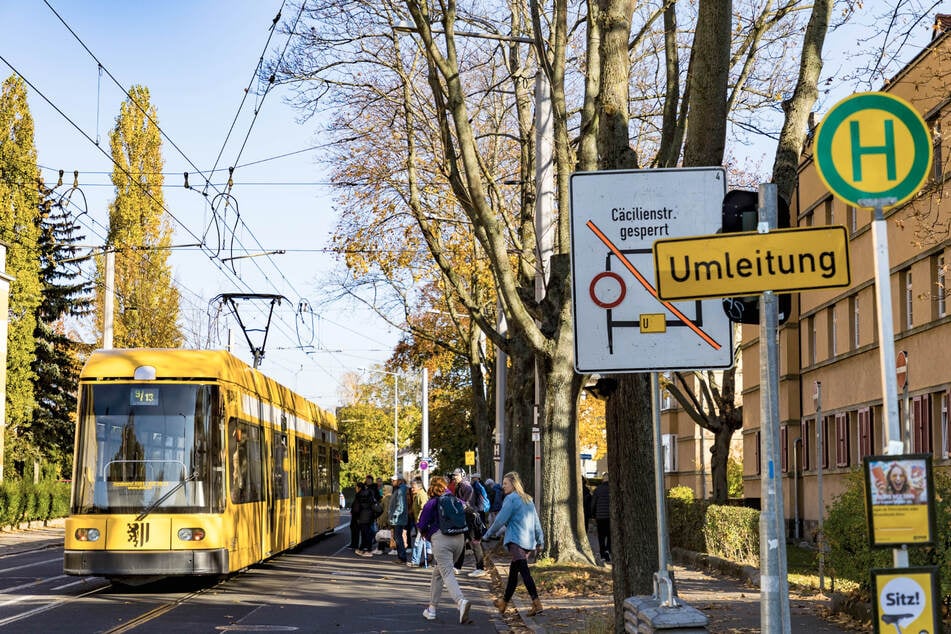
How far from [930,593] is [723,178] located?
401cm

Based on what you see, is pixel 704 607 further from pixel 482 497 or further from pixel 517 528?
pixel 482 497

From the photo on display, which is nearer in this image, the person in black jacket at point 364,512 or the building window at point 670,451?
the person in black jacket at point 364,512

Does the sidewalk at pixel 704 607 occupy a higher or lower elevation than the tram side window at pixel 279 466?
lower

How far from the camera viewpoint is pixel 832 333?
124ft

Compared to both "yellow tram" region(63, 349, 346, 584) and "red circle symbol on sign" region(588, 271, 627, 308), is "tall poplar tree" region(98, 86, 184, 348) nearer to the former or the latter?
"yellow tram" region(63, 349, 346, 584)

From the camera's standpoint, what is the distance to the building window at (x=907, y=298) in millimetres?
29984

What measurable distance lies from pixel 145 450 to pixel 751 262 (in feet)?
44.5

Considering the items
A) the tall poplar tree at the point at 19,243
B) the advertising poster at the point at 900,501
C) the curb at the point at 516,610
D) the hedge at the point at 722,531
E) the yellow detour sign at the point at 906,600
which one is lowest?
the curb at the point at 516,610

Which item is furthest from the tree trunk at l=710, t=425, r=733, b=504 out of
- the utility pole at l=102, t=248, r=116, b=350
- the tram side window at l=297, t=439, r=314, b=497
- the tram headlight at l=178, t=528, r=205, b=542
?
the tram headlight at l=178, t=528, r=205, b=542

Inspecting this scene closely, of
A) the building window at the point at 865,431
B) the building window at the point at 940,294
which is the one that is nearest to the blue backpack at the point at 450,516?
the building window at the point at 940,294

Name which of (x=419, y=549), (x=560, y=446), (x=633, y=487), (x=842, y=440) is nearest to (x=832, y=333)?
(x=842, y=440)

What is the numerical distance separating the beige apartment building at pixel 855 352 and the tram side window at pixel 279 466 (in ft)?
30.3

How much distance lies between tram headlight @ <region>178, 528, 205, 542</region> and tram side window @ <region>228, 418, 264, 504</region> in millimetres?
906

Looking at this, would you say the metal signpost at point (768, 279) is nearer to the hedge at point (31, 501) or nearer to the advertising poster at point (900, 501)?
the advertising poster at point (900, 501)
